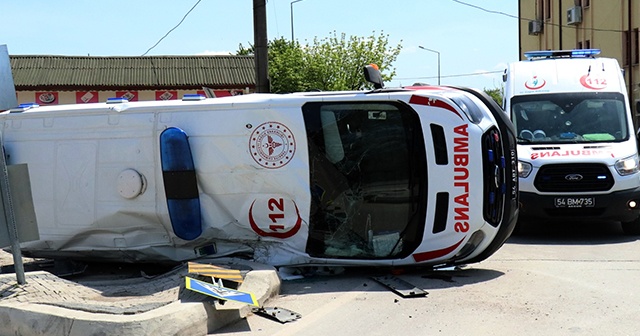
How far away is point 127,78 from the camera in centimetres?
2770

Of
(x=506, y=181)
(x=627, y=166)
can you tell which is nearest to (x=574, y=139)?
(x=627, y=166)

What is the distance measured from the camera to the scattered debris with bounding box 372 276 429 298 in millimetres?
7730

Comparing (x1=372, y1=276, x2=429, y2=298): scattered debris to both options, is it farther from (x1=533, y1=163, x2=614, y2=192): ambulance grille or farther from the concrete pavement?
(x1=533, y1=163, x2=614, y2=192): ambulance grille

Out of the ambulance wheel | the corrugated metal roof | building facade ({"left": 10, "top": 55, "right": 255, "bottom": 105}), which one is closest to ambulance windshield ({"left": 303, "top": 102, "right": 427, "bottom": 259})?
the ambulance wheel

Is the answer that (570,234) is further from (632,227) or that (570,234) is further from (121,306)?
(121,306)

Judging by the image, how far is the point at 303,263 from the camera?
8695 millimetres

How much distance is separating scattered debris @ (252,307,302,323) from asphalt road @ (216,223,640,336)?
7cm

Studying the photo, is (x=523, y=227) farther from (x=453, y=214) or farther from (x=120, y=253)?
(x=120, y=253)

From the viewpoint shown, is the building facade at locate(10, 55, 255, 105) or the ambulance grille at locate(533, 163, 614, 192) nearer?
the ambulance grille at locate(533, 163, 614, 192)

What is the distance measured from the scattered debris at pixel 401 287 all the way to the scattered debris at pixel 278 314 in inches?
45.8

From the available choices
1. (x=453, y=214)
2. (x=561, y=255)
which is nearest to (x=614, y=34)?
(x=561, y=255)

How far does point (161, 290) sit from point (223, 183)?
1503 mm

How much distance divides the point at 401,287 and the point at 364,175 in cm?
125

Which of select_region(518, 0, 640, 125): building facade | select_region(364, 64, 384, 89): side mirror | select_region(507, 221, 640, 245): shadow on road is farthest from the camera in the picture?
select_region(518, 0, 640, 125): building facade
